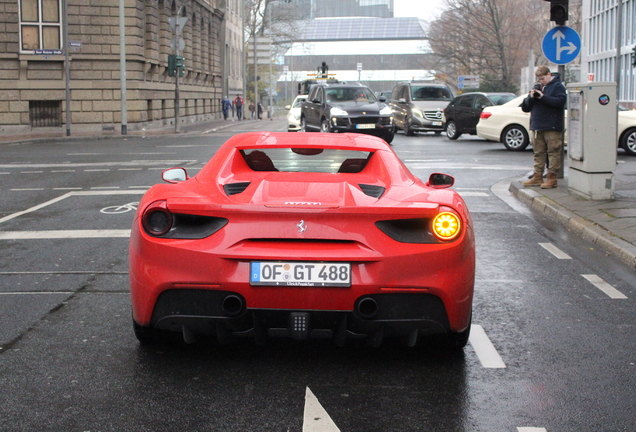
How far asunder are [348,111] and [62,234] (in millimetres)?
18483

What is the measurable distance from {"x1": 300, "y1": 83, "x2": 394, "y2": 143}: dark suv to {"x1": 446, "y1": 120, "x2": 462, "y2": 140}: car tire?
286 cm

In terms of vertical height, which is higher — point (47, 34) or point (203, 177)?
point (47, 34)

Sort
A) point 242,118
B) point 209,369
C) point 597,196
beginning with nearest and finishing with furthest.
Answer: point 209,369 → point 597,196 → point 242,118

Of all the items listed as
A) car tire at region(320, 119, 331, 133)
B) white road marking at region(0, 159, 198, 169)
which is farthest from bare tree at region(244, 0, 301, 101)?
white road marking at region(0, 159, 198, 169)

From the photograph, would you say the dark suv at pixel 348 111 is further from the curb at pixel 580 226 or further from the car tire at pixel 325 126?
→ the curb at pixel 580 226

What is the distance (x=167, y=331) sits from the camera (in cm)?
510

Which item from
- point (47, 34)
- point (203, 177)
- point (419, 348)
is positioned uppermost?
point (47, 34)

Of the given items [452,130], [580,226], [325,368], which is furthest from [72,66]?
[325,368]

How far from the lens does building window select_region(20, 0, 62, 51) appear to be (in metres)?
36.3

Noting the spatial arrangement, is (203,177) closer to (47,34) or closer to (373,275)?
(373,275)

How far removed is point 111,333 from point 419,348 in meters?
1.84

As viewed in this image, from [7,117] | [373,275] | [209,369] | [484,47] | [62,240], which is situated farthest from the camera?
[484,47]

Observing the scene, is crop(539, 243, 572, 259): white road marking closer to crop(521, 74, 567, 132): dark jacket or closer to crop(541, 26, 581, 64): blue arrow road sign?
crop(521, 74, 567, 132): dark jacket

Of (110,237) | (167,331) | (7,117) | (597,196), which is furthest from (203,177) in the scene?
(7,117)
